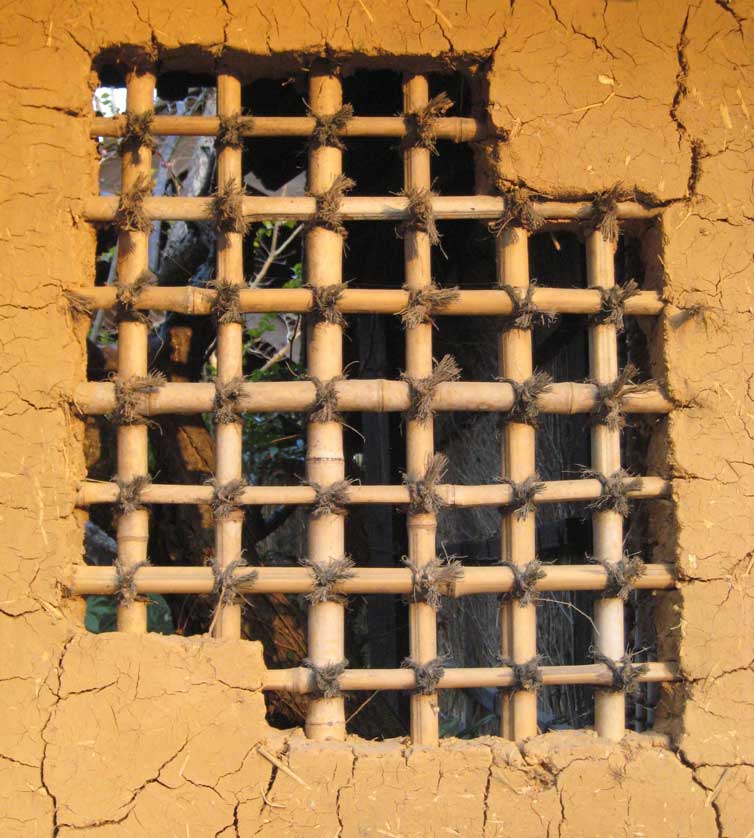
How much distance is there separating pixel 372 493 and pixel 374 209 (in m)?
0.79

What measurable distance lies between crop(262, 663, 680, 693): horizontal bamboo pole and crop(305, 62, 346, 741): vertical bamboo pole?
0.06 m

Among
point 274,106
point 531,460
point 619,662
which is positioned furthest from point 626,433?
point 274,106

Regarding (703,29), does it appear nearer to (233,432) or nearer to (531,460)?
(531,460)

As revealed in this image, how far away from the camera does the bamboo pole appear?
106 inches

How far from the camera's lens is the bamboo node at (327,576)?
2.55 meters

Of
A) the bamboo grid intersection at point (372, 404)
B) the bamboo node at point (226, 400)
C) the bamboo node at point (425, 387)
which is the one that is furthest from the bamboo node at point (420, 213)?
the bamboo node at point (226, 400)

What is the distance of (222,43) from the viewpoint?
2.67m

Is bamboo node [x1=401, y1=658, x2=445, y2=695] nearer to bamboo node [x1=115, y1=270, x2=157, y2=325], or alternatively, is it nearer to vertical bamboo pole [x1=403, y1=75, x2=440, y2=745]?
vertical bamboo pole [x1=403, y1=75, x2=440, y2=745]

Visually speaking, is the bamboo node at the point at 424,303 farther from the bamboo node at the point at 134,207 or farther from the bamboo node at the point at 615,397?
the bamboo node at the point at 134,207

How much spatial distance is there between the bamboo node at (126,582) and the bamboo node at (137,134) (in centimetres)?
112

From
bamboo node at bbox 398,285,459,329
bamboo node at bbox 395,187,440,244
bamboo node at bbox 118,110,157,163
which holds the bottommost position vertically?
bamboo node at bbox 398,285,459,329

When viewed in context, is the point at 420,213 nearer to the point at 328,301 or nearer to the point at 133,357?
the point at 328,301

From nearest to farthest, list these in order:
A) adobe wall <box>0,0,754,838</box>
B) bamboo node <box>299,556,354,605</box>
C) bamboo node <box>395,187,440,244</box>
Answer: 1. adobe wall <box>0,0,754,838</box>
2. bamboo node <box>299,556,354,605</box>
3. bamboo node <box>395,187,440,244</box>

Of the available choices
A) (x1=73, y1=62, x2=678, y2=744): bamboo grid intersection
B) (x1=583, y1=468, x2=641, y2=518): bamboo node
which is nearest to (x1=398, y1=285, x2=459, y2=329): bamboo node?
(x1=73, y1=62, x2=678, y2=744): bamboo grid intersection
